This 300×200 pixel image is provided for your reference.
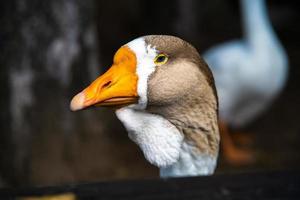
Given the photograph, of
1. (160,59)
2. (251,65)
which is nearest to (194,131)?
(160,59)

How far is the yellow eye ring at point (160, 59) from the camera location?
6.60 feet

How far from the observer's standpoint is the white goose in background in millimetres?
5645

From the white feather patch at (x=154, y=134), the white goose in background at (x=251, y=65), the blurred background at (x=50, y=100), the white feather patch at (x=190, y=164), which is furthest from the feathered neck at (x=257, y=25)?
the white feather patch at (x=154, y=134)

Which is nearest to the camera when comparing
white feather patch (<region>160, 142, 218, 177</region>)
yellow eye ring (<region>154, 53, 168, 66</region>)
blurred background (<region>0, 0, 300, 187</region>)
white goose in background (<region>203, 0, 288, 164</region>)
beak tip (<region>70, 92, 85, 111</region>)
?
beak tip (<region>70, 92, 85, 111</region>)

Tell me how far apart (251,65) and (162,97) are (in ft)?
12.2

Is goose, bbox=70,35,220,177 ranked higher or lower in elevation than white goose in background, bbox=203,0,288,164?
higher

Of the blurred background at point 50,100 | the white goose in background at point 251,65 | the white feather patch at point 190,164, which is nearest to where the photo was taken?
the white feather patch at point 190,164

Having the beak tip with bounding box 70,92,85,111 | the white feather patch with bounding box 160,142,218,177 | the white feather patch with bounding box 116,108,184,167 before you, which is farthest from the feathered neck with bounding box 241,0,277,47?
the beak tip with bounding box 70,92,85,111

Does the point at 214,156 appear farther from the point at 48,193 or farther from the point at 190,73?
the point at 48,193

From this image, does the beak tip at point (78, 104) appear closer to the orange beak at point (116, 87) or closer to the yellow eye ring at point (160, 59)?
the orange beak at point (116, 87)

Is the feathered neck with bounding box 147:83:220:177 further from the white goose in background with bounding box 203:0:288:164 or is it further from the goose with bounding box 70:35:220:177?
the white goose in background with bounding box 203:0:288:164

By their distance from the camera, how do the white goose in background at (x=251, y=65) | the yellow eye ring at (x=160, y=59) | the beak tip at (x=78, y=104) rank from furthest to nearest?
the white goose in background at (x=251, y=65) < the yellow eye ring at (x=160, y=59) < the beak tip at (x=78, y=104)

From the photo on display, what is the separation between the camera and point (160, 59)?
2.02 meters

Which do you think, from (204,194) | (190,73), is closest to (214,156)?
(204,194)
